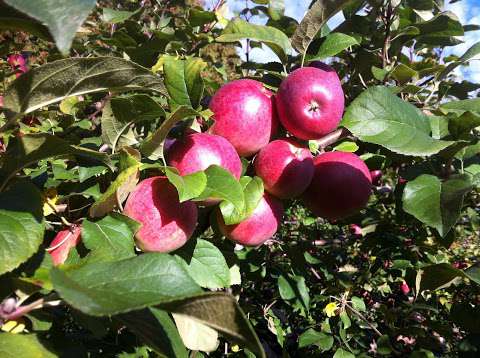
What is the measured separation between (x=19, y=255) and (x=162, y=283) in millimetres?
198

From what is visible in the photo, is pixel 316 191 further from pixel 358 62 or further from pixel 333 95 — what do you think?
pixel 358 62

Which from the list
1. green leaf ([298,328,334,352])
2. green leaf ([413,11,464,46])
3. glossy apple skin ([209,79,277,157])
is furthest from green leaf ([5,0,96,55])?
green leaf ([298,328,334,352])

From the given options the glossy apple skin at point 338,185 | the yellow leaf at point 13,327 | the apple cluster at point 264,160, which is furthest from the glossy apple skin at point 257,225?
the yellow leaf at point 13,327

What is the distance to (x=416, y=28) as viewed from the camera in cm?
118

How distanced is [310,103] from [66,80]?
45 cm

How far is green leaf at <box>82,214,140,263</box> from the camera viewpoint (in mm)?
629

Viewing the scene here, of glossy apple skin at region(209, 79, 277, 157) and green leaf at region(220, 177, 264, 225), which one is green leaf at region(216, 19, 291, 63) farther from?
green leaf at region(220, 177, 264, 225)

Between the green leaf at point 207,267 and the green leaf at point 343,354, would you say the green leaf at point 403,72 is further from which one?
the green leaf at point 343,354

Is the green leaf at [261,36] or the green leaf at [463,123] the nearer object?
the green leaf at [463,123]

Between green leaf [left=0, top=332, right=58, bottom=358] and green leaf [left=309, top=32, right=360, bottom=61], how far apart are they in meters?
0.75

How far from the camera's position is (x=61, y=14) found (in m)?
0.35

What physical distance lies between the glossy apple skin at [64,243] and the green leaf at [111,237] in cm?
6

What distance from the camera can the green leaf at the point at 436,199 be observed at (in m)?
0.80

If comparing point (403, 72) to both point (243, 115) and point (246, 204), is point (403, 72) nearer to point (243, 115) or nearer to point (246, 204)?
point (243, 115)
